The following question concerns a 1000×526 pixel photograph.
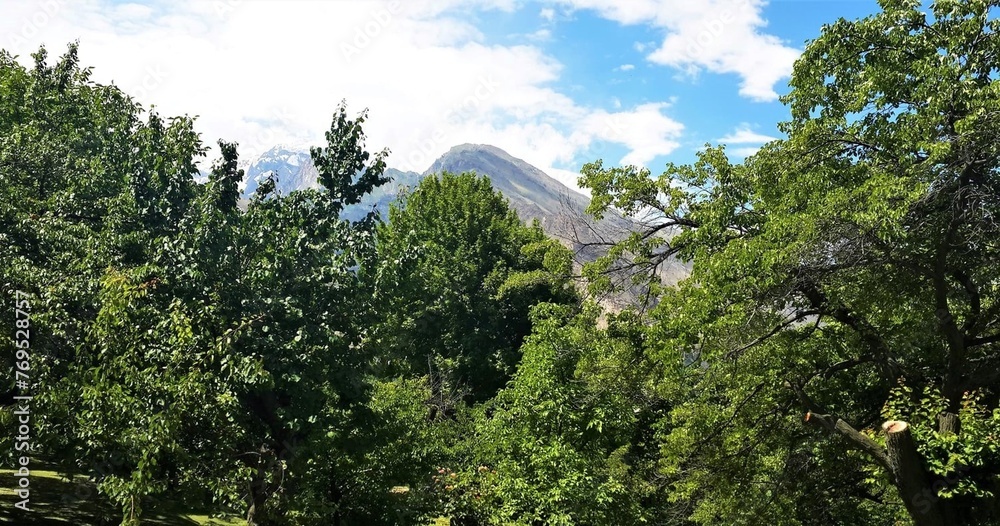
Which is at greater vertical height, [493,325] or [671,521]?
[493,325]

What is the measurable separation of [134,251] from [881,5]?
49.7ft

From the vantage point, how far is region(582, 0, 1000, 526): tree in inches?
372

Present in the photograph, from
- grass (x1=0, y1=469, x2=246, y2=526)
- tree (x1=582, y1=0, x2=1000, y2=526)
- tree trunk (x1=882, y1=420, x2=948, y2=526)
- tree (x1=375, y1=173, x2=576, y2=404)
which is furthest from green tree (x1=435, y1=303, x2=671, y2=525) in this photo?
tree (x1=375, y1=173, x2=576, y2=404)

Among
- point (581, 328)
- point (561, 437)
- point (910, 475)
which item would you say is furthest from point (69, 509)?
point (910, 475)

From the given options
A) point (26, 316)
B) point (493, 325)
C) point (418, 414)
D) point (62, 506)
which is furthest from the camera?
point (493, 325)

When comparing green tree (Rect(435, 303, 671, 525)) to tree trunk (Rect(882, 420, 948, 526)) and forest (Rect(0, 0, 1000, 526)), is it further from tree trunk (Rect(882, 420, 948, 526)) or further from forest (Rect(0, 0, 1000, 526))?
tree trunk (Rect(882, 420, 948, 526))

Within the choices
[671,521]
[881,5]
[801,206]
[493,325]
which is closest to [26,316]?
A: [801,206]

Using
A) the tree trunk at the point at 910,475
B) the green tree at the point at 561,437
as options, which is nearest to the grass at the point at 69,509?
the green tree at the point at 561,437

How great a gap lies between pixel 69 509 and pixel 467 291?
24.5 meters

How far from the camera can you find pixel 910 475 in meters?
9.41

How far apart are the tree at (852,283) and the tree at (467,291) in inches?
713

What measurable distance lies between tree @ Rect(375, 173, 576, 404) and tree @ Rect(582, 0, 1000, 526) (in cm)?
1810

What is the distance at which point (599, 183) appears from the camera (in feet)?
49.3

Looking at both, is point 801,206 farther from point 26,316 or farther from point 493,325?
point 493,325
